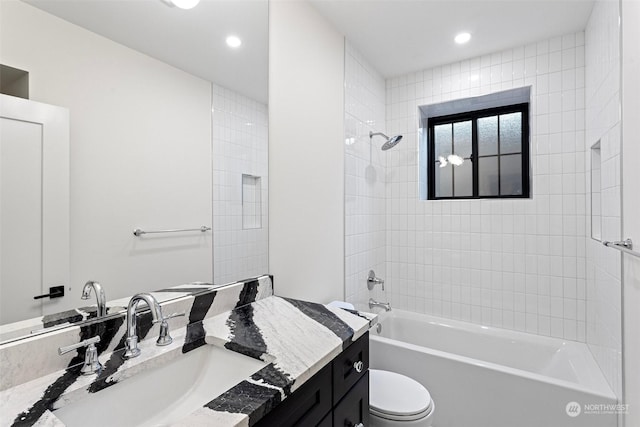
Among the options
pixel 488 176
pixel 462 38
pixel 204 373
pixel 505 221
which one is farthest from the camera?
pixel 488 176

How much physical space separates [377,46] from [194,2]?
150 centimetres

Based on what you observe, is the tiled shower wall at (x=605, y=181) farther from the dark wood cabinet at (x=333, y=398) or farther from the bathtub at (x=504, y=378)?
the dark wood cabinet at (x=333, y=398)

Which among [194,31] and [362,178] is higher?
[194,31]

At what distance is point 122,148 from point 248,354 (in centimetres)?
76

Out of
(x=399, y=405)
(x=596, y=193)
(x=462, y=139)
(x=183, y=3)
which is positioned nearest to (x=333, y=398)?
(x=399, y=405)

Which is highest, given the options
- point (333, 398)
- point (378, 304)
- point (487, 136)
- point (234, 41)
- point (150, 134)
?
point (234, 41)

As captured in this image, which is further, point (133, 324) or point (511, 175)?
point (511, 175)

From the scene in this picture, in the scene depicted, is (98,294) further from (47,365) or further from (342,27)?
(342,27)

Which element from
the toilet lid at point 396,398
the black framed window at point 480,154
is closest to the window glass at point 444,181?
the black framed window at point 480,154

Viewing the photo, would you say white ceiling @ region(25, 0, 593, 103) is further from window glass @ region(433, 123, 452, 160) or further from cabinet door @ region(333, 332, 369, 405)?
cabinet door @ region(333, 332, 369, 405)

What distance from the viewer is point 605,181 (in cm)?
166

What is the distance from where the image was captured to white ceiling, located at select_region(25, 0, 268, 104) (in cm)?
94

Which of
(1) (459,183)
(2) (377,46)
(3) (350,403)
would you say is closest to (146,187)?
(3) (350,403)

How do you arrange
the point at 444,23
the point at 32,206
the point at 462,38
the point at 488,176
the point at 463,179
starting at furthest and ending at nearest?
1. the point at 463,179
2. the point at 488,176
3. the point at 462,38
4. the point at 444,23
5. the point at 32,206
